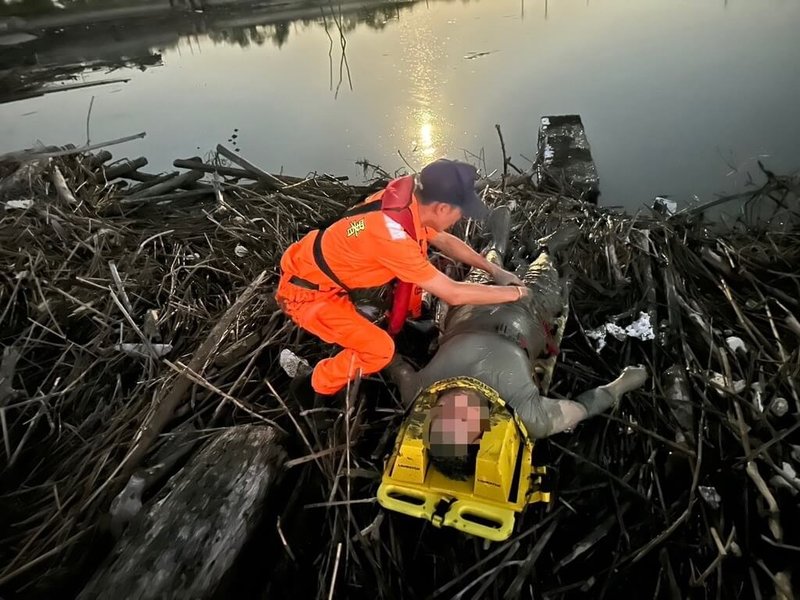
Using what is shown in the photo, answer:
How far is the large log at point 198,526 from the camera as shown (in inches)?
67.1

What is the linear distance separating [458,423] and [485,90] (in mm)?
5664

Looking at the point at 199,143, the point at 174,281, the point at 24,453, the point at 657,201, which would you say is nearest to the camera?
the point at 24,453

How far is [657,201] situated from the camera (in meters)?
4.27

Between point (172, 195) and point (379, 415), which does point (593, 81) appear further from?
point (379, 415)

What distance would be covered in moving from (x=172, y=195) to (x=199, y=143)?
175cm

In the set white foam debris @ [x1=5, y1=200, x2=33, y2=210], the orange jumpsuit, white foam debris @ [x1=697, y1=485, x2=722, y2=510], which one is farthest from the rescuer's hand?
white foam debris @ [x1=5, y1=200, x2=33, y2=210]

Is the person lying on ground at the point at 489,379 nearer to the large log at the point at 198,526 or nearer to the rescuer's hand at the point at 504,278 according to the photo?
the rescuer's hand at the point at 504,278

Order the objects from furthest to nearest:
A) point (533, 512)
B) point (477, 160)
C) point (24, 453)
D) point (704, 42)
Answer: point (704, 42), point (477, 160), point (24, 453), point (533, 512)

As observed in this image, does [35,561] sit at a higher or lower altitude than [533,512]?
higher

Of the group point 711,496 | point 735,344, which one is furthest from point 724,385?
point 711,496

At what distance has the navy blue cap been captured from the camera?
2227 millimetres

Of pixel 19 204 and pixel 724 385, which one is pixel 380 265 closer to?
pixel 724 385

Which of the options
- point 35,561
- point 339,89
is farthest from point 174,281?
point 339,89

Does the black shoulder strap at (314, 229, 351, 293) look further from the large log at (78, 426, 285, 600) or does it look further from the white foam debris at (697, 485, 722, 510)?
the white foam debris at (697, 485, 722, 510)
